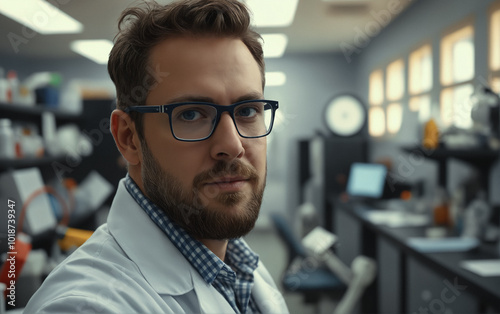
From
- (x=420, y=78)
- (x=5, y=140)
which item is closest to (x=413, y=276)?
(x=420, y=78)

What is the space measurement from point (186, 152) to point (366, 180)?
3.52 metres

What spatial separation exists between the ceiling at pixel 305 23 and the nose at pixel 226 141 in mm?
2463

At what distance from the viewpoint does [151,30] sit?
0.81 meters

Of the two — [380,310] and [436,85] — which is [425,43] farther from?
[380,310]

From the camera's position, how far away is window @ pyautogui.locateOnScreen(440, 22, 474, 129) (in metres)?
2.93

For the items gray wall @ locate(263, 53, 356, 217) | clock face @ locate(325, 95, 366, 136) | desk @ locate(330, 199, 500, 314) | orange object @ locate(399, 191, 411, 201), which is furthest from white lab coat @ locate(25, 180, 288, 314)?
gray wall @ locate(263, 53, 356, 217)

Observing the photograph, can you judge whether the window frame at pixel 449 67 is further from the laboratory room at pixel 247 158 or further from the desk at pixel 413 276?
the desk at pixel 413 276

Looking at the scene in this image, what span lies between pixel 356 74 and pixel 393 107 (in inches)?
64.9

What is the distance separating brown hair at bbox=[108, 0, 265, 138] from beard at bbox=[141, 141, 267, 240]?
125 mm

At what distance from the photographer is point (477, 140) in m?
2.44

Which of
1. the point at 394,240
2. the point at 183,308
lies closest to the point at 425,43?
Answer: the point at 394,240

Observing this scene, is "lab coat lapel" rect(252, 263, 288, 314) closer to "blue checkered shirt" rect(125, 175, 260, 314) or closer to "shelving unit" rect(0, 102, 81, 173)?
"blue checkered shirt" rect(125, 175, 260, 314)

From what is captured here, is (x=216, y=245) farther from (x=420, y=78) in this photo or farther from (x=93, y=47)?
(x=93, y=47)

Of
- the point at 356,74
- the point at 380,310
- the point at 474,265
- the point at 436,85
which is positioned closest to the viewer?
the point at 474,265
